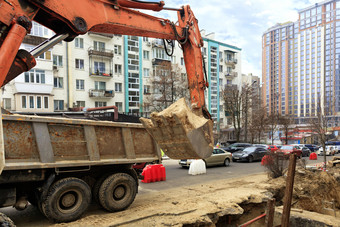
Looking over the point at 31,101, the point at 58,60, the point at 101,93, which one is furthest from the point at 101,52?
the point at 31,101

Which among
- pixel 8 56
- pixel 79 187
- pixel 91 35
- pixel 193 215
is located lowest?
pixel 193 215

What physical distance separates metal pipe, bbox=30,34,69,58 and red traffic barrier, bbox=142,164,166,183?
891 centimetres

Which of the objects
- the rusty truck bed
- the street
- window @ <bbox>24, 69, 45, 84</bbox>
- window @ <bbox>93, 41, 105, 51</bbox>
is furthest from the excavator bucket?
window @ <bbox>93, 41, 105, 51</bbox>

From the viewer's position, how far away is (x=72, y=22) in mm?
4281

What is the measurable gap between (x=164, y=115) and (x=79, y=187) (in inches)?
134

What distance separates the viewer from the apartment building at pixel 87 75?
26.3m

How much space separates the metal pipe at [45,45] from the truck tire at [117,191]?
4475 mm

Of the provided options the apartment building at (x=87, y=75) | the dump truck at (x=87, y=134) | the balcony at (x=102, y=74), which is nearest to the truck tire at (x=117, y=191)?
the dump truck at (x=87, y=134)

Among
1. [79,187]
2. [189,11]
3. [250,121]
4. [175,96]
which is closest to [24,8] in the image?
[189,11]

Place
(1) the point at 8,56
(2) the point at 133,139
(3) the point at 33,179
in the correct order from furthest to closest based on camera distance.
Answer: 1. (2) the point at 133,139
2. (3) the point at 33,179
3. (1) the point at 8,56

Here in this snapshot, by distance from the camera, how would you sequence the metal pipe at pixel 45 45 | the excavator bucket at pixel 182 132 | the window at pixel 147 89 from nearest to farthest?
the metal pipe at pixel 45 45
the excavator bucket at pixel 182 132
the window at pixel 147 89

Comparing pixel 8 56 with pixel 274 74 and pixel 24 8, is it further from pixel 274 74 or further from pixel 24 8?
pixel 274 74

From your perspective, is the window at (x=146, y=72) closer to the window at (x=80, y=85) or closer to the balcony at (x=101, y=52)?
the balcony at (x=101, y=52)

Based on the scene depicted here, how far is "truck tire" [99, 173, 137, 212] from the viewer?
24.4ft
